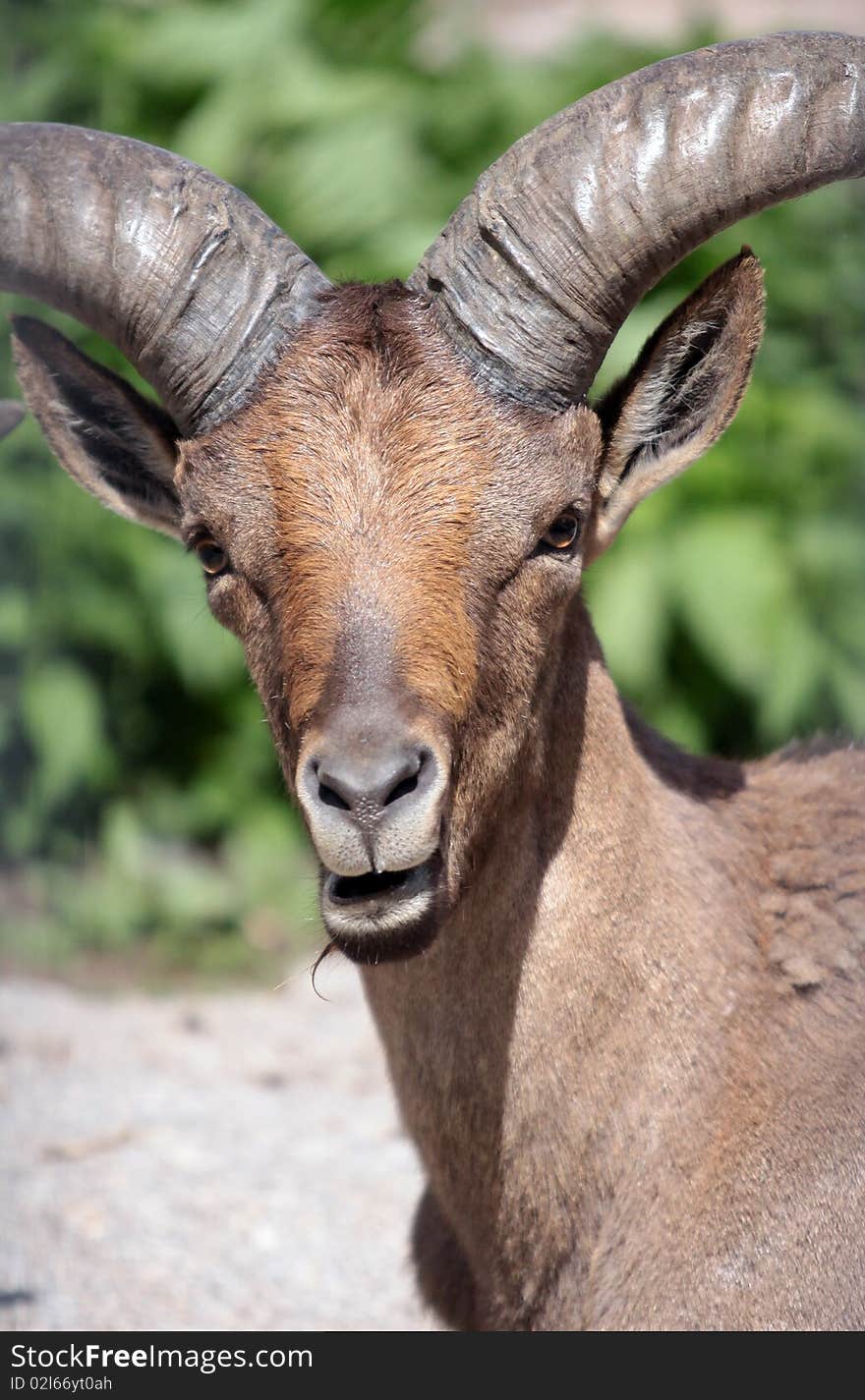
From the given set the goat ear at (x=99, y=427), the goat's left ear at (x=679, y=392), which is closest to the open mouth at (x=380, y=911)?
the goat's left ear at (x=679, y=392)

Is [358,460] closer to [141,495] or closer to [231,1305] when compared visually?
[141,495]

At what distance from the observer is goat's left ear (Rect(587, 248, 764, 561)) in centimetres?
451

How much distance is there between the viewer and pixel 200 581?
10.9 m

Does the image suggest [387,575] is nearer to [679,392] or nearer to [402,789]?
[402,789]

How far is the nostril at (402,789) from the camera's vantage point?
3.66 meters

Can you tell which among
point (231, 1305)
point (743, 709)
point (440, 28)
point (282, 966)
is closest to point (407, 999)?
point (231, 1305)

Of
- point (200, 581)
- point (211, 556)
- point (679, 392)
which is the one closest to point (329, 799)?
point (211, 556)

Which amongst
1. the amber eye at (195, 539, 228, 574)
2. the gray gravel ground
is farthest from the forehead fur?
the gray gravel ground

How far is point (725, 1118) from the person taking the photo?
4441mm

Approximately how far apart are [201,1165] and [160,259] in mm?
4518

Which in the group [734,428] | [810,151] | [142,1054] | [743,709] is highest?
[810,151]

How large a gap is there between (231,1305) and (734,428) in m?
7.40

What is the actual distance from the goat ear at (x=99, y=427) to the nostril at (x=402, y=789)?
176 centimetres

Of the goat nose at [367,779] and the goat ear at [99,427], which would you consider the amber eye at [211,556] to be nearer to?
the goat ear at [99,427]
